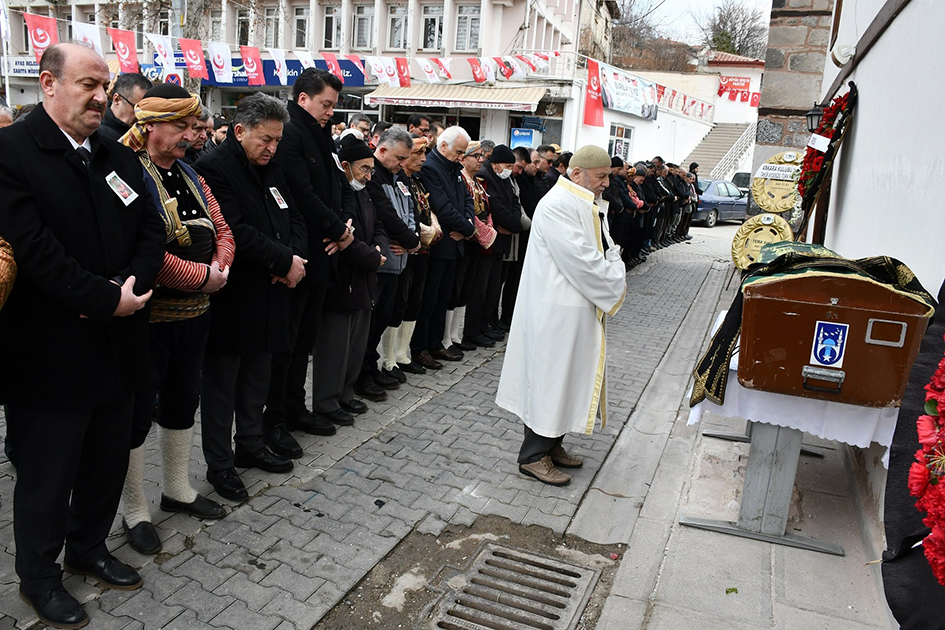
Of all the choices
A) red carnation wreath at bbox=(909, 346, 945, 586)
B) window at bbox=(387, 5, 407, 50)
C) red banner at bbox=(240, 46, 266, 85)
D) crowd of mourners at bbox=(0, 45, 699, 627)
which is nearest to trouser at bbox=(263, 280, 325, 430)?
crowd of mourners at bbox=(0, 45, 699, 627)

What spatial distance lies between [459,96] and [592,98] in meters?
4.58

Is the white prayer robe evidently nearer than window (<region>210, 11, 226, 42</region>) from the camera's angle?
Yes

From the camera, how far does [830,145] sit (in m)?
7.43

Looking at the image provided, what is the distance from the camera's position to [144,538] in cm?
351

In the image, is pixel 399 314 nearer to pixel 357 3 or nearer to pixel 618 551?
pixel 618 551

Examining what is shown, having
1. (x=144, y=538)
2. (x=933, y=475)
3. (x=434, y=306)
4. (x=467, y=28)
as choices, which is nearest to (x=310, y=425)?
(x=144, y=538)

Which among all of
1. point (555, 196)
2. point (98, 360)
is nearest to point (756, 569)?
point (555, 196)

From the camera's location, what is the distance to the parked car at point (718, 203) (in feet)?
76.6

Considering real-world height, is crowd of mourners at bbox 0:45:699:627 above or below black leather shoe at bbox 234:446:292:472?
above

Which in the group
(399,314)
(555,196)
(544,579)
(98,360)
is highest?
(555,196)

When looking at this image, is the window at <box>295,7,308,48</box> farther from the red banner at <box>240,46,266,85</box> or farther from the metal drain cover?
the metal drain cover

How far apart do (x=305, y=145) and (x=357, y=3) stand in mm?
27907

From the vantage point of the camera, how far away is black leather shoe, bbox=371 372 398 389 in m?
6.09

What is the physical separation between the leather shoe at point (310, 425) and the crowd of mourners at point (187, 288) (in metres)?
0.02
